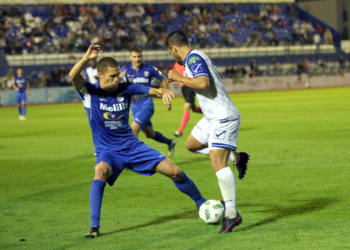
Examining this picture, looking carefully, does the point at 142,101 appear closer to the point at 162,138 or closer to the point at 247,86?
the point at 162,138

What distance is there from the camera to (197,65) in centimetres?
514

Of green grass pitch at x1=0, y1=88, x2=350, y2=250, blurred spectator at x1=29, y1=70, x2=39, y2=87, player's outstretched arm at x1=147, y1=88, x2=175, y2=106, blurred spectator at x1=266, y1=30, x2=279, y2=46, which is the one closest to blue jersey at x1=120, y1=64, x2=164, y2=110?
green grass pitch at x1=0, y1=88, x2=350, y2=250

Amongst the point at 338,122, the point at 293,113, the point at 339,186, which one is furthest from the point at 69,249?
the point at 293,113

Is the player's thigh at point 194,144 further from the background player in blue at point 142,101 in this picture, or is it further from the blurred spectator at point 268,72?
the blurred spectator at point 268,72

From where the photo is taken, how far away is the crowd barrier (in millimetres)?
31531

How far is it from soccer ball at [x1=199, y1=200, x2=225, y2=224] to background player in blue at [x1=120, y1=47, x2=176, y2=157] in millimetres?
4774

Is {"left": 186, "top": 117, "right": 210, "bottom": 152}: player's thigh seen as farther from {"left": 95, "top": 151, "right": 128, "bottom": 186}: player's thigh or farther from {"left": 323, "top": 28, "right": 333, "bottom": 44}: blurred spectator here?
{"left": 323, "top": 28, "right": 333, "bottom": 44}: blurred spectator

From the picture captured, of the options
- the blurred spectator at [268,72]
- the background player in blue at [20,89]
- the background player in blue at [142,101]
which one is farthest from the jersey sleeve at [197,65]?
the blurred spectator at [268,72]

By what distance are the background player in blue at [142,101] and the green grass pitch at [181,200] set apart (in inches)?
27.6

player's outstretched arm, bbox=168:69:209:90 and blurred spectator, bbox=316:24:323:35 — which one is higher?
player's outstretched arm, bbox=168:69:209:90

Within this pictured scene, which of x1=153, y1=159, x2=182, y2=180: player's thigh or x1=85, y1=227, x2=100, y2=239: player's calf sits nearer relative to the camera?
x1=85, y1=227, x2=100, y2=239: player's calf

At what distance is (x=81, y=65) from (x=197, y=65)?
112cm

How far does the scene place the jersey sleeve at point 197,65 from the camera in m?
5.11

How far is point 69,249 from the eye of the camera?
15.3 feet
